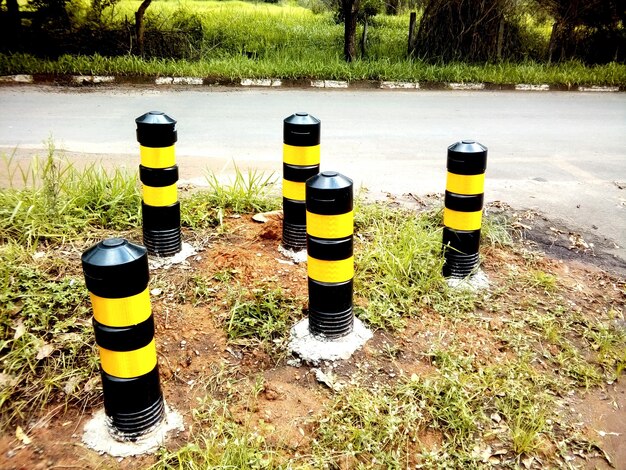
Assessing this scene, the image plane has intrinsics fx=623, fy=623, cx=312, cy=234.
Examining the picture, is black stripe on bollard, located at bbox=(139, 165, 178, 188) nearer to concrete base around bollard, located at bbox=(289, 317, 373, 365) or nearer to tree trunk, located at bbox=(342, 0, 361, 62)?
concrete base around bollard, located at bbox=(289, 317, 373, 365)

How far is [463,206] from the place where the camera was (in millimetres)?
4121

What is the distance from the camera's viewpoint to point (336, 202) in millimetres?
3242

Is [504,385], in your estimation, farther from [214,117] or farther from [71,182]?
[214,117]

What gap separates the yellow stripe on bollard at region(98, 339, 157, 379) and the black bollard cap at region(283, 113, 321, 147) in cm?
192

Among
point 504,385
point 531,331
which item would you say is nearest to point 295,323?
point 504,385

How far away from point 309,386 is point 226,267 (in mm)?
1246

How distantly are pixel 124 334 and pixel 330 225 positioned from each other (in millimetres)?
1193

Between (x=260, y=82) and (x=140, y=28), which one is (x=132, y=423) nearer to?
(x=260, y=82)

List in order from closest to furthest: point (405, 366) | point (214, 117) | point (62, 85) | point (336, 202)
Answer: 1. point (336, 202)
2. point (405, 366)
3. point (214, 117)
4. point (62, 85)

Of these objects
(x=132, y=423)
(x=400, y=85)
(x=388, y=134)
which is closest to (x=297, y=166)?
(x=132, y=423)

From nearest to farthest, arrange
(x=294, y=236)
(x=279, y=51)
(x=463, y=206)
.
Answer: (x=463, y=206) < (x=294, y=236) < (x=279, y=51)

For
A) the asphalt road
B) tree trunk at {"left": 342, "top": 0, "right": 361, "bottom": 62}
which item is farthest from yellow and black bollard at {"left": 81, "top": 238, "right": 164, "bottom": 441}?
tree trunk at {"left": 342, "top": 0, "right": 361, "bottom": 62}

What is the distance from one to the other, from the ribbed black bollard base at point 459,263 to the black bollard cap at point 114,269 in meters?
2.36

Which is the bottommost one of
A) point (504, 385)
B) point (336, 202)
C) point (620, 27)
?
point (504, 385)
